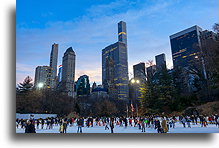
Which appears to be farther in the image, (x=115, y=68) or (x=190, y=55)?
(x=115, y=68)

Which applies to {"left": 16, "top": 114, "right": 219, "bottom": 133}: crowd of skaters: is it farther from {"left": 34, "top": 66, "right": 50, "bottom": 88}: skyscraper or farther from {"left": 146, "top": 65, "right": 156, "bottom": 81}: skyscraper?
{"left": 146, "top": 65, "right": 156, "bottom": 81}: skyscraper

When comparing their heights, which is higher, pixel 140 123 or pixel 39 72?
pixel 39 72

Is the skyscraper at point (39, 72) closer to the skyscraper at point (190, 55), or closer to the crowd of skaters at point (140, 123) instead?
the crowd of skaters at point (140, 123)

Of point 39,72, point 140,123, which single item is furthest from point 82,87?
point 140,123

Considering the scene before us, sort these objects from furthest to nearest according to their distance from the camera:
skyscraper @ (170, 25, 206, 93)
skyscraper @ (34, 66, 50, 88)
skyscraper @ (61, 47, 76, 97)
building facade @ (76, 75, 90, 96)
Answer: building facade @ (76, 75, 90, 96), skyscraper @ (61, 47, 76, 97), skyscraper @ (170, 25, 206, 93), skyscraper @ (34, 66, 50, 88)

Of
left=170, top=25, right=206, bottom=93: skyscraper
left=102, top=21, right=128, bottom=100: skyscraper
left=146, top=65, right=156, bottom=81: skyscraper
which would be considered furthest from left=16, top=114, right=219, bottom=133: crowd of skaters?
left=102, top=21, right=128, bottom=100: skyscraper

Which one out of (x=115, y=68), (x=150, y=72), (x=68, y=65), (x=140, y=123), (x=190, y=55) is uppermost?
(x=115, y=68)

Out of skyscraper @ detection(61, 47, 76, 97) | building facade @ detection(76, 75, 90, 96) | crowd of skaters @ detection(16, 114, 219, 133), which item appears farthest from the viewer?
building facade @ detection(76, 75, 90, 96)

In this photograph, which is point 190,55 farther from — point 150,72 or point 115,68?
point 115,68

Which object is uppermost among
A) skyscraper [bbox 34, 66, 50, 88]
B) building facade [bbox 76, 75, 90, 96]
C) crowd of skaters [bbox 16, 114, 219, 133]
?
building facade [bbox 76, 75, 90, 96]

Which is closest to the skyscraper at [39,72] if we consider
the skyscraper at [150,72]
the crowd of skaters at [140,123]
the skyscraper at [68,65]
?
the skyscraper at [68,65]

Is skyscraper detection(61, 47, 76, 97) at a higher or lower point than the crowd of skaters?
higher

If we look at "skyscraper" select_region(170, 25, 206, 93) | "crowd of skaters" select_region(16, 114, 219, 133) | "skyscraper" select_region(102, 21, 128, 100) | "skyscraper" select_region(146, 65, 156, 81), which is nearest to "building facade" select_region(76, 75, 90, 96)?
"skyscraper" select_region(102, 21, 128, 100)

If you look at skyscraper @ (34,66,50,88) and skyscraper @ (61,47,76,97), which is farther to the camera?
skyscraper @ (61,47,76,97)
